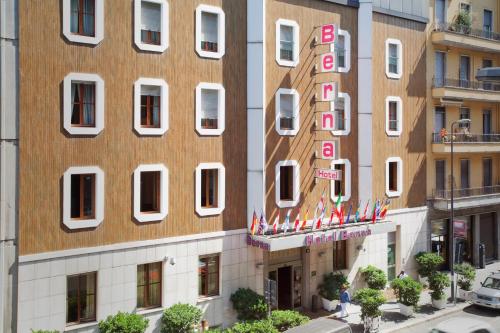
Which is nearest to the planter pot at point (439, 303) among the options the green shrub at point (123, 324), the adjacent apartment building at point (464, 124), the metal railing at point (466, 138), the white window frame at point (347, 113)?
the adjacent apartment building at point (464, 124)

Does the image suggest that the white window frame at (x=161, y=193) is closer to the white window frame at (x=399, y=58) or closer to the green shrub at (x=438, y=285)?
the green shrub at (x=438, y=285)

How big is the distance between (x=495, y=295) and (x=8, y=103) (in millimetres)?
26418

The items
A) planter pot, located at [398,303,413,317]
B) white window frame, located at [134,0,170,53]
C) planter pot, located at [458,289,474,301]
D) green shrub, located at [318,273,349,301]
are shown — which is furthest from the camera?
planter pot, located at [458,289,474,301]

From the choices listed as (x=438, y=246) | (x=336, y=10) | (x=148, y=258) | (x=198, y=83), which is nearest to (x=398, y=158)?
(x=438, y=246)

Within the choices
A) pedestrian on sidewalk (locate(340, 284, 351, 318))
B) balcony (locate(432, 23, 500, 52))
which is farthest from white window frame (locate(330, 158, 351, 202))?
balcony (locate(432, 23, 500, 52))

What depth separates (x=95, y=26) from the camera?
20.8m

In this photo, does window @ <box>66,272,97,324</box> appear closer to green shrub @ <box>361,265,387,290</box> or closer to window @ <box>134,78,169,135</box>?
window @ <box>134,78,169,135</box>

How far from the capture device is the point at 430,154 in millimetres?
34469

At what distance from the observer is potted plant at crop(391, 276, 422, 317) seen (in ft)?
87.1

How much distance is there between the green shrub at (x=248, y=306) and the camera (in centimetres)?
2417

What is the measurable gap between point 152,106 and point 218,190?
17.3 ft

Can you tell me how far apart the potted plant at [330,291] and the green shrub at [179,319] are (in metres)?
8.53

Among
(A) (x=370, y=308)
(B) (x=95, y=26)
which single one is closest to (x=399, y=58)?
(A) (x=370, y=308)

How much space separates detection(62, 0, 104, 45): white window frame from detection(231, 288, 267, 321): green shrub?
1364 cm
